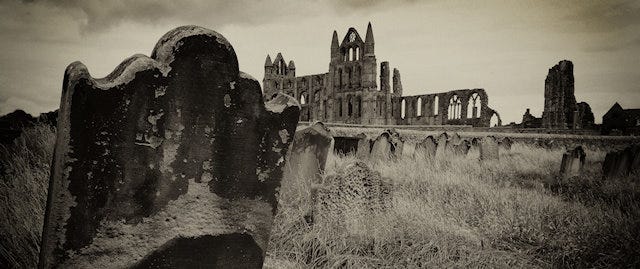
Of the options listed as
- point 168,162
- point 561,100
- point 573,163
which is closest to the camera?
point 168,162

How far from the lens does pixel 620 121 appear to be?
92.3ft

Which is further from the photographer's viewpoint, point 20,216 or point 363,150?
point 363,150

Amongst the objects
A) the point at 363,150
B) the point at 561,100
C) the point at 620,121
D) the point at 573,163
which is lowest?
the point at 573,163

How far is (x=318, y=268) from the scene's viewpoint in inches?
107

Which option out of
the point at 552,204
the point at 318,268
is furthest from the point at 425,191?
the point at 318,268

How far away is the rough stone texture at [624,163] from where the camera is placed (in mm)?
6617

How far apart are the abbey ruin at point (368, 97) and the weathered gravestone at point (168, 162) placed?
34338 millimetres

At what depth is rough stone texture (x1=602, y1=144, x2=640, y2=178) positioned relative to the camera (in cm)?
662

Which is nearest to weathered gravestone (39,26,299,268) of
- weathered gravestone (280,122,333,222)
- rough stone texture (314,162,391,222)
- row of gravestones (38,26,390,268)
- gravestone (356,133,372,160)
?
row of gravestones (38,26,390,268)

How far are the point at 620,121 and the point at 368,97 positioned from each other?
21.1m

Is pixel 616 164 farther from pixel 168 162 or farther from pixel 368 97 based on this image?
pixel 368 97

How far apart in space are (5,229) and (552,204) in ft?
19.4

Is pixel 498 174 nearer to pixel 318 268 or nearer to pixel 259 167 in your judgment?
pixel 318 268

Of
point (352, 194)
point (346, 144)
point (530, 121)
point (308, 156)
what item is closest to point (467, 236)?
point (352, 194)
